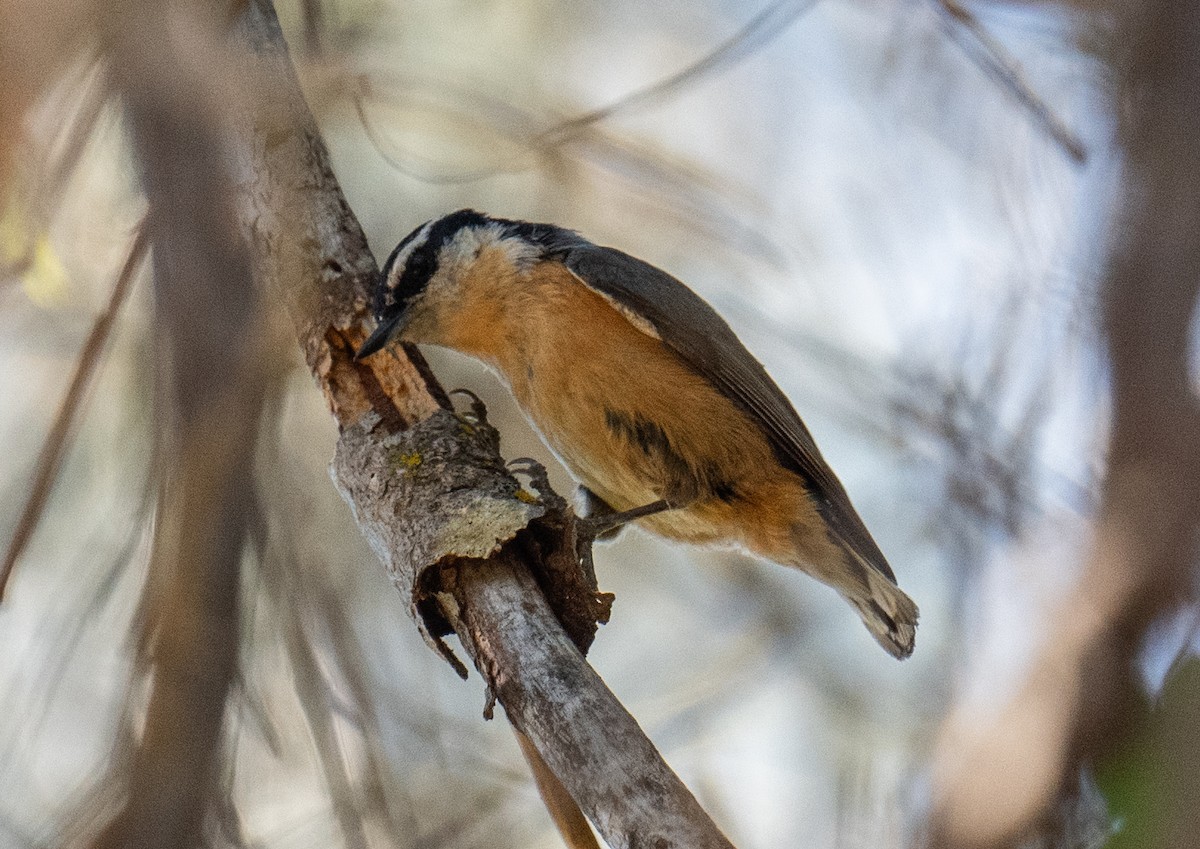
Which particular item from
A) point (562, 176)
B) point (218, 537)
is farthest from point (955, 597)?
point (562, 176)

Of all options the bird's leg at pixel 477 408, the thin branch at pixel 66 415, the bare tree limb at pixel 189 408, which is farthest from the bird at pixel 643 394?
the thin branch at pixel 66 415

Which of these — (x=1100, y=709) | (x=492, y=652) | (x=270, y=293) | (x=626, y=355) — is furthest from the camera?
(x=626, y=355)

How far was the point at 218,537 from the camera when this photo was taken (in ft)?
6.35

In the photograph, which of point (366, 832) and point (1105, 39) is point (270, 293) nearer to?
point (366, 832)

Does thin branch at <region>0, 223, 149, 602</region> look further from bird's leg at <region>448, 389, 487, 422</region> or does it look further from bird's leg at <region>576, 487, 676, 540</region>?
bird's leg at <region>576, 487, 676, 540</region>

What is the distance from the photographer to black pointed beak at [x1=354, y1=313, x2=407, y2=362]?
266cm

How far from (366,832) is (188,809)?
0.57 metres

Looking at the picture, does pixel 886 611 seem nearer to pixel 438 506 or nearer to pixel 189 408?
pixel 438 506

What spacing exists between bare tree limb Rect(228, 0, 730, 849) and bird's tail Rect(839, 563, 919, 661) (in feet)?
3.81

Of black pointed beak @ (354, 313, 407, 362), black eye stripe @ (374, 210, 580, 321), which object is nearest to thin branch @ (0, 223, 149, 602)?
black pointed beak @ (354, 313, 407, 362)

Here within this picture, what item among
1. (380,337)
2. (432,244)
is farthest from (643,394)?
(432,244)

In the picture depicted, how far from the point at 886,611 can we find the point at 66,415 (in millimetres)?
2242

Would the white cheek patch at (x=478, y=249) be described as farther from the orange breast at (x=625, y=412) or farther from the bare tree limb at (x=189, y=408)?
the bare tree limb at (x=189, y=408)

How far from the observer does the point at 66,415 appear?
76.2 inches
